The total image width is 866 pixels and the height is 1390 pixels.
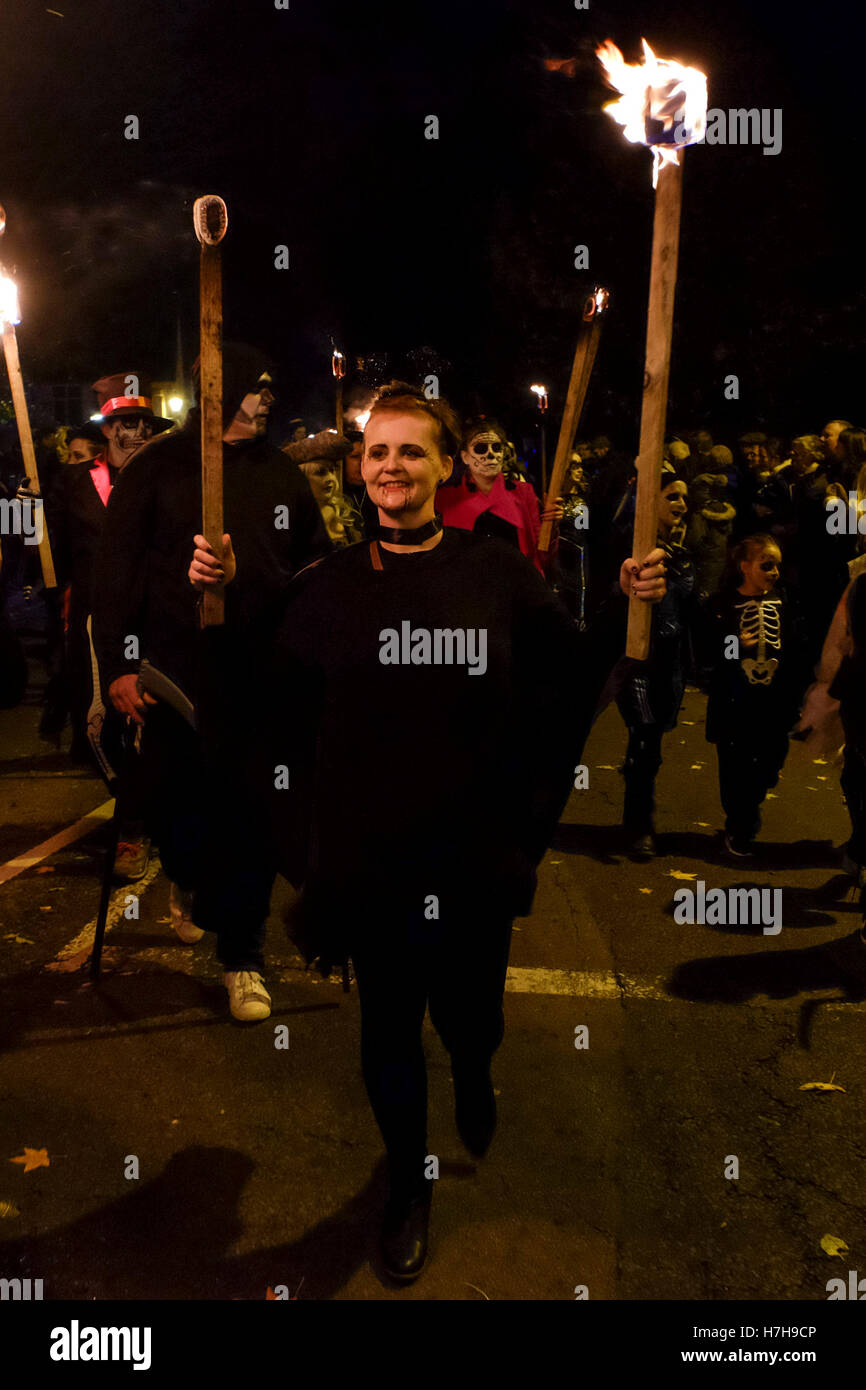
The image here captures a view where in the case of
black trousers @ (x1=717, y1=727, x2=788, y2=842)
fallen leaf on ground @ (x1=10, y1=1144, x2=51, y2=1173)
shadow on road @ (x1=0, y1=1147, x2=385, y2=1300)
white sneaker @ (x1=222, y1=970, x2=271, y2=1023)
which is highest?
black trousers @ (x1=717, y1=727, x2=788, y2=842)

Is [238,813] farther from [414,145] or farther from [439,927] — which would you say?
[414,145]

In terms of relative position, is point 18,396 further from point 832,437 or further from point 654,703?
point 832,437

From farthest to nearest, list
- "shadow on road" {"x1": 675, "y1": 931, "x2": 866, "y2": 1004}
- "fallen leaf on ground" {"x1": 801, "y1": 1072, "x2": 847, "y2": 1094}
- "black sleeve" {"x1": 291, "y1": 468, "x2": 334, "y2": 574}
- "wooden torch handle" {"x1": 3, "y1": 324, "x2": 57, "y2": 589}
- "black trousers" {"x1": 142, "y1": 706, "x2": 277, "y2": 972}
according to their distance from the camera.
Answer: "wooden torch handle" {"x1": 3, "y1": 324, "x2": 57, "y2": 589}
"shadow on road" {"x1": 675, "y1": 931, "x2": 866, "y2": 1004}
"black sleeve" {"x1": 291, "y1": 468, "x2": 334, "y2": 574}
"black trousers" {"x1": 142, "y1": 706, "x2": 277, "y2": 972}
"fallen leaf on ground" {"x1": 801, "y1": 1072, "x2": 847, "y2": 1094}

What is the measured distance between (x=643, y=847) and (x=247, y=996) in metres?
2.96

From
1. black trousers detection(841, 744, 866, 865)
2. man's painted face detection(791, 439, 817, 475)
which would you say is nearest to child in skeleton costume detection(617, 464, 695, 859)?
black trousers detection(841, 744, 866, 865)

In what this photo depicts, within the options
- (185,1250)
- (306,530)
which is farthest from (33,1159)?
(306,530)

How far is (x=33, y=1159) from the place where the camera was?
338cm

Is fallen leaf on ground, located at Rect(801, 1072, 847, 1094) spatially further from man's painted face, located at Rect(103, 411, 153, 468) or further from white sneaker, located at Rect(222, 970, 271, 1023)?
man's painted face, located at Rect(103, 411, 153, 468)

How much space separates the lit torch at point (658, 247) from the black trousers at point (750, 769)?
12.7 feet

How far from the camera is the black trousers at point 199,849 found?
163 inches

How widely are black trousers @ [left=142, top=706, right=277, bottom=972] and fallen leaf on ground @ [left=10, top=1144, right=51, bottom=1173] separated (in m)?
1.07

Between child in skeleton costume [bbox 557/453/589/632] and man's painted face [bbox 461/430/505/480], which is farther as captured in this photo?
child in skeleton costume [bbox 557/453/589/632]

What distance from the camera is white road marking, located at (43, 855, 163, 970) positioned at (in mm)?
4879
